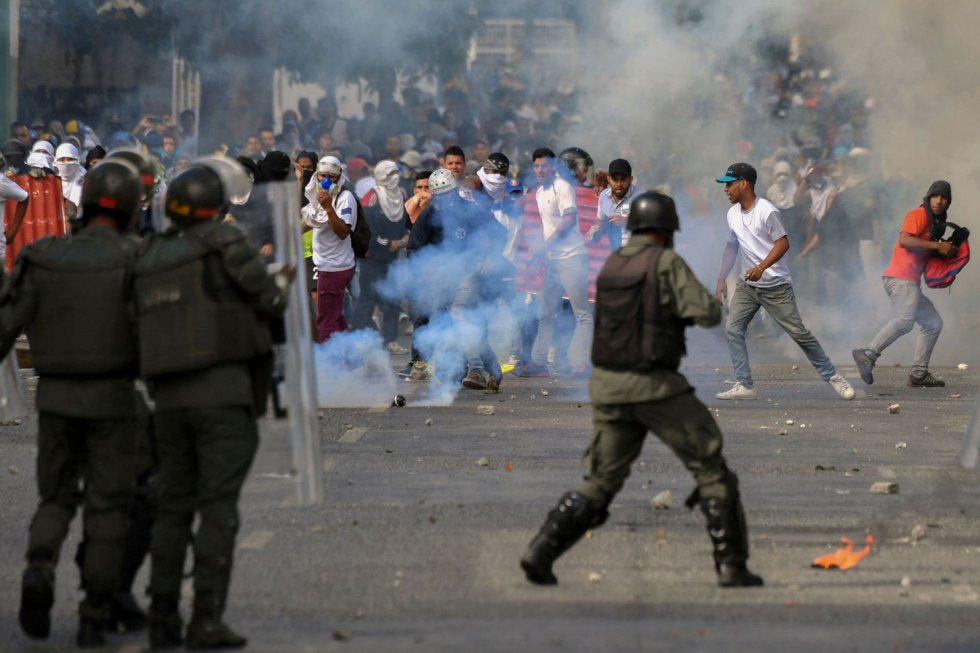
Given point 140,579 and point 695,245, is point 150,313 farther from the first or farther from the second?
point 695,245

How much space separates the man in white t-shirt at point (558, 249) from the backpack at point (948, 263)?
2.66 meters

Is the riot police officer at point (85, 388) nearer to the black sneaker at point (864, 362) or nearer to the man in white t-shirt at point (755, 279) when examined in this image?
the man in white t-shirt at point (755, 279)

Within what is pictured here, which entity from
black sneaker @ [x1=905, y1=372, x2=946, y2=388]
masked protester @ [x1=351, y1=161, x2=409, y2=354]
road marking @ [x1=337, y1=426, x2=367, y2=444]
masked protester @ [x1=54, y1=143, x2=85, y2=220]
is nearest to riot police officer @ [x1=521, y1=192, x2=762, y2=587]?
road marking @ [x1=337, y1=426, x2=367, y2=444]

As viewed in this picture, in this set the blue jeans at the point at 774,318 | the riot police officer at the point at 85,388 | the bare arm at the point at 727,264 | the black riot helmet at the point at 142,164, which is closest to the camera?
the riot police officer at the point at 85,388

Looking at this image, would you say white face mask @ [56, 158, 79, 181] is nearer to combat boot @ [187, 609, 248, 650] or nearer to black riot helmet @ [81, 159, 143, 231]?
black riot helmet @ [81, 159, 143, 231]

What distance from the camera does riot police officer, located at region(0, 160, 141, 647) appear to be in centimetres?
565

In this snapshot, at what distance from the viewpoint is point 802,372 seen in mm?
14797

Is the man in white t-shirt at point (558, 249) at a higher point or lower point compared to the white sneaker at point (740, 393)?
higher

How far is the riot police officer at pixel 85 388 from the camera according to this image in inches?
222

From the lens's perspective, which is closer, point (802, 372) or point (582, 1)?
point (802, 372)

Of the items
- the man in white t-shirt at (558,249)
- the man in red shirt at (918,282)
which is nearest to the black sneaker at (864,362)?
the man in red shirt at (918,282)

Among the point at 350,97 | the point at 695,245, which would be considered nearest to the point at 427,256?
the point at 695,245

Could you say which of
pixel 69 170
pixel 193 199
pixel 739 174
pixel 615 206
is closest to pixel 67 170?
pixel 69 170

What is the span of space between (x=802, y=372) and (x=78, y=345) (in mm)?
9944
